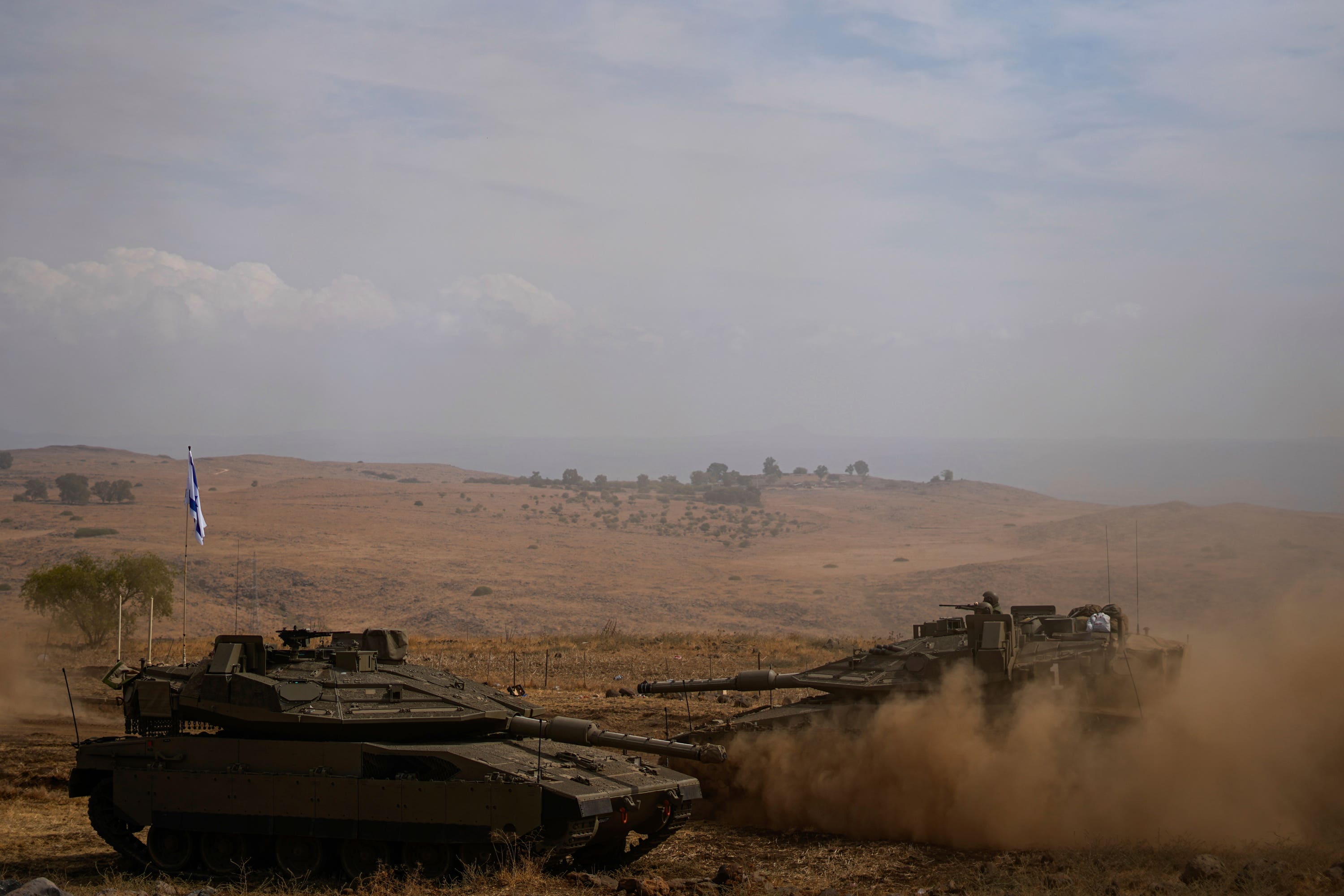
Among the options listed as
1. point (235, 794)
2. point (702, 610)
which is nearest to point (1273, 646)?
point (235, 794)

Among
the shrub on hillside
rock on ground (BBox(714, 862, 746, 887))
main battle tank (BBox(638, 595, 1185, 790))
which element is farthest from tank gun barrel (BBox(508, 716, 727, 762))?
the shrub on hillside

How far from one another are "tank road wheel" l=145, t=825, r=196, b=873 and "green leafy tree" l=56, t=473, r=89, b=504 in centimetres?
7151

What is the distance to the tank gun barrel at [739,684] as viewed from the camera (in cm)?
1576

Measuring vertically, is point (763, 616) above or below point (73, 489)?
below

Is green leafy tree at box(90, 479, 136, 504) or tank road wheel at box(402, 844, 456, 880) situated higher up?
green leafy tree at box(90, 479, 136, 504)

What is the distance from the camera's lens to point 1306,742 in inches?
559

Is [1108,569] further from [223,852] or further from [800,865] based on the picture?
[223,852]

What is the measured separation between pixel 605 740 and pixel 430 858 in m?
1.99

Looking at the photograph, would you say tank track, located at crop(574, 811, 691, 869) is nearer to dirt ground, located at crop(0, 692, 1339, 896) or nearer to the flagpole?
dirt ground, located at crop(0, 692, 1339, 896)

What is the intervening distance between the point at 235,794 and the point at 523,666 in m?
21.4

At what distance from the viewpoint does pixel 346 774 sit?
11.7 m

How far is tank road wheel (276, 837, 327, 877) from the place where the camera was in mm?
11781

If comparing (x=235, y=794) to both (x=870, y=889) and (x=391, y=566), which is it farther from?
(x=391, y=566)

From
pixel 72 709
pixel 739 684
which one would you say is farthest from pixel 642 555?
pixel 72 709
